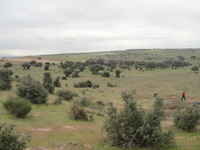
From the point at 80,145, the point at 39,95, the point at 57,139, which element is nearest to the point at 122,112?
the point at 80,145

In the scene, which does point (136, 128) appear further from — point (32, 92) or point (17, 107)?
point (32, 92)

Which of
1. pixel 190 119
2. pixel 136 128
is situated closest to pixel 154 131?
pixel 136 128

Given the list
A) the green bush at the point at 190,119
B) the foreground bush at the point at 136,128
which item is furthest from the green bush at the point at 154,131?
the green bush at the point at 190,119

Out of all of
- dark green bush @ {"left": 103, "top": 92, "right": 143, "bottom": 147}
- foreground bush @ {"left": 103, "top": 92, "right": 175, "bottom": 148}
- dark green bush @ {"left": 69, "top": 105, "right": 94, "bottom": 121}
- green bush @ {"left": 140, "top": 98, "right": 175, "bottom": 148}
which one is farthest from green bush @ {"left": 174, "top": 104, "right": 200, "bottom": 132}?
dark green bush @ {"left": 69, "top": 105, "right": 94, "bottom": 121}

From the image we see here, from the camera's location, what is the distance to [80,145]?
966cm

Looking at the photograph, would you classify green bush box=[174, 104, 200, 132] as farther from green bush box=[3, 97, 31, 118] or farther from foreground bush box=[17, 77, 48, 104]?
foreground bush box=[17, 77, 48, 104]

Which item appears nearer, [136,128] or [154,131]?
[154,131]

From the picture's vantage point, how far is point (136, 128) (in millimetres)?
9359

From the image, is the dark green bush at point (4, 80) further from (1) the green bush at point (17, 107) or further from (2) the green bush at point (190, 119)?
(2) the green bush at point (190, 119)

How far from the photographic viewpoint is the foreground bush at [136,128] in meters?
8.81

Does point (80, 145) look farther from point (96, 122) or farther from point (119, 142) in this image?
point (96, 122)

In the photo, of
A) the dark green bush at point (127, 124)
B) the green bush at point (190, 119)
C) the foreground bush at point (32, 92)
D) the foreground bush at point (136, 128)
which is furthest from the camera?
the foreground bush at point (32, 92)

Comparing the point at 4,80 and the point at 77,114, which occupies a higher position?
the point at 4,80

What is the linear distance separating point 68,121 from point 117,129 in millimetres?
6038
